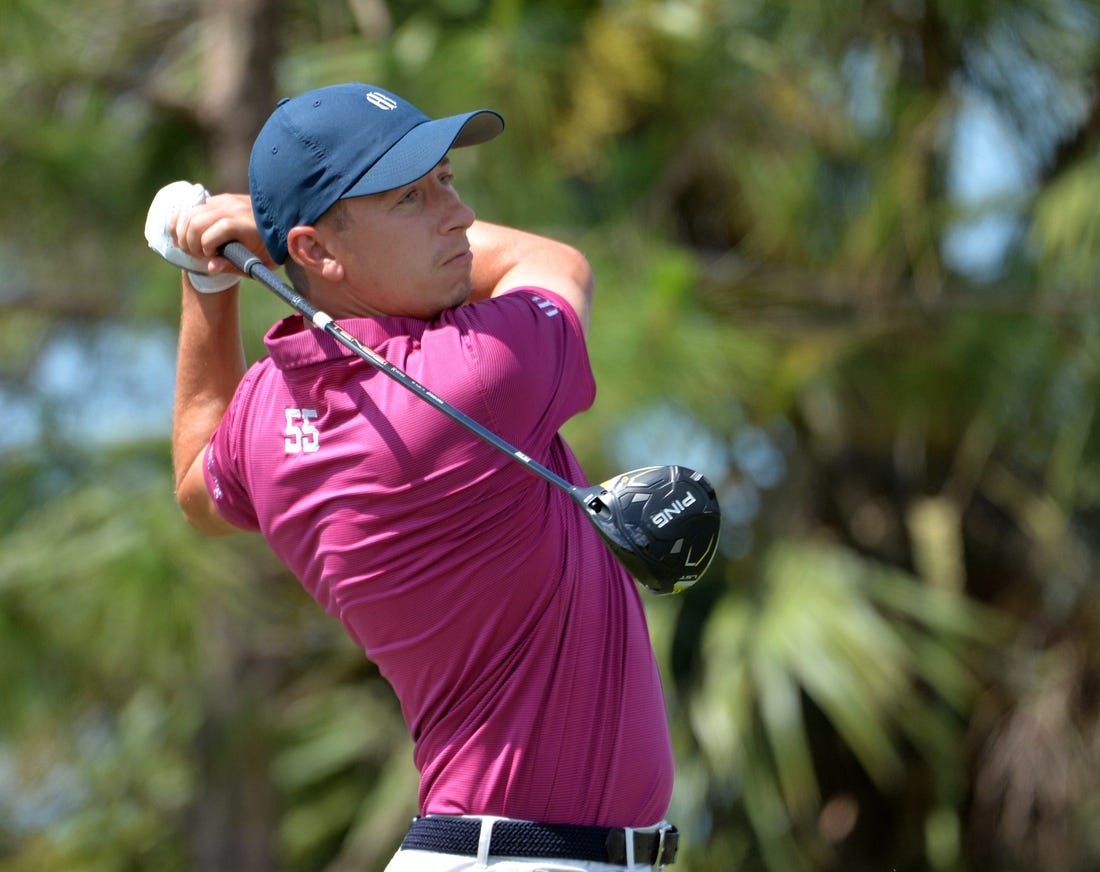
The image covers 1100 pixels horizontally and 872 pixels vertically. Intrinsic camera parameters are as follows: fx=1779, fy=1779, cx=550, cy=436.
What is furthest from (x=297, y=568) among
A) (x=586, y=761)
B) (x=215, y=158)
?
(x=215, y=158)

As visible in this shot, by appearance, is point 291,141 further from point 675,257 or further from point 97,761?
point 97,761

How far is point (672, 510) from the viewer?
227cm

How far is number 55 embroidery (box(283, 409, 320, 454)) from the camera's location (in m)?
2.42

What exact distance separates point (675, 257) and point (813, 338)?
0.72 metres

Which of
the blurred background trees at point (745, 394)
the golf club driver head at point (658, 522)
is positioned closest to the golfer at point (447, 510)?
the golf club driver head at point (658, 522)

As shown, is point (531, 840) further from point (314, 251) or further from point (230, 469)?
point (314, 251)

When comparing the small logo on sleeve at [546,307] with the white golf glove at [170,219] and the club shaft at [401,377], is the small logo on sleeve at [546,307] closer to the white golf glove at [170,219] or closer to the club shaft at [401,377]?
the club shaft at [401,377]

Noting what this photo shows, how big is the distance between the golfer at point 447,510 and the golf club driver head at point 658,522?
0.18m

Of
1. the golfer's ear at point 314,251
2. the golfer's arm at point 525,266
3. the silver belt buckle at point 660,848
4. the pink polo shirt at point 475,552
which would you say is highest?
the golfer's ear at point 314,251

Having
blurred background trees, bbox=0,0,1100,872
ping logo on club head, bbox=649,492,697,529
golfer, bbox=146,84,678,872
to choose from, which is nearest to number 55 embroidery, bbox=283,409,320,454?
golfer, bbox=146,84,678,872

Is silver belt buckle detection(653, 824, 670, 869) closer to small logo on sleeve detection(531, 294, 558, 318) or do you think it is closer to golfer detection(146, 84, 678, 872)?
golfer detection(146, 84, 678, 872)

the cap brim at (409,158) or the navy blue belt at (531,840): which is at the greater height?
the cap brim at (409,158)

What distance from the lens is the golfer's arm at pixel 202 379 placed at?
109 inches

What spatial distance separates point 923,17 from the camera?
24.8 ft
